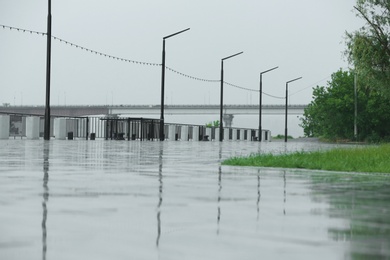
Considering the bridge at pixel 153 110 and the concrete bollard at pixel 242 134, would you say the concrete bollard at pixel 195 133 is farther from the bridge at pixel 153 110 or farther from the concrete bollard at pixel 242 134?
the bridge at pixel 153 110

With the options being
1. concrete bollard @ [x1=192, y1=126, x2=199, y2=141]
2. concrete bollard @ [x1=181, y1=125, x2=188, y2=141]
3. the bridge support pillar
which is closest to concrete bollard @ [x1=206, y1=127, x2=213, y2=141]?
concrete bollard @ [x1=192, y1=126, x2=199, y2=141]

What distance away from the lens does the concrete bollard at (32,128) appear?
166 feet

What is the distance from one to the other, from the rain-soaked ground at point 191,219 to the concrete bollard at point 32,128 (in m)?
40.3

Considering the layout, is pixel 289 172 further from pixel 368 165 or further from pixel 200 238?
pixel 200 238

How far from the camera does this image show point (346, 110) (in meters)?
93.4

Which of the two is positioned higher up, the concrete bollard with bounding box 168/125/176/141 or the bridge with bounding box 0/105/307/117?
the bridge with bounding box 0/105/307/117

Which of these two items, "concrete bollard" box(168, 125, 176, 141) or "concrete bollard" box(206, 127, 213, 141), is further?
"concrete bollard" box(206, 127, 213, 141)

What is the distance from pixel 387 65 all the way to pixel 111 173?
106ft

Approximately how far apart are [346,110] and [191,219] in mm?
88998

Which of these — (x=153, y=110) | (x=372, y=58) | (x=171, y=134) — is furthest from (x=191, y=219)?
(x=153, y=110)

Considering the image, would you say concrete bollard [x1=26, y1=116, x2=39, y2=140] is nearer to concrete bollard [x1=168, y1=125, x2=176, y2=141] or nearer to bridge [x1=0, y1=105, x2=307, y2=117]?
concrete bollard [x1=168, y1=125, x2=176, y2=141]

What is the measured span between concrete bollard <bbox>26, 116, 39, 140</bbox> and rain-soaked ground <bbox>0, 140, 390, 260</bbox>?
132ft

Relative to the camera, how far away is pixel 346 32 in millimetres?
45562

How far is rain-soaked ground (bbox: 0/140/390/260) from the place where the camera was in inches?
189
